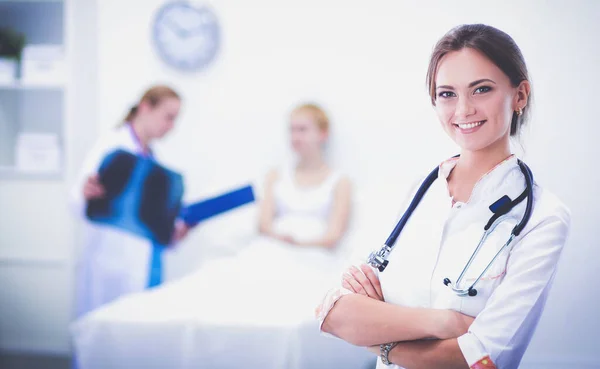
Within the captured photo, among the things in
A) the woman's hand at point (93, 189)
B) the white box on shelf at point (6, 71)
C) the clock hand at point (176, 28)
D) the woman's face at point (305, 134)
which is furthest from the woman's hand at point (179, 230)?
the white box on shelf at point (6, 71)

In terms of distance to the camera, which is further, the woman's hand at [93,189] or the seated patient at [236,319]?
the woman's hand at [93,189]

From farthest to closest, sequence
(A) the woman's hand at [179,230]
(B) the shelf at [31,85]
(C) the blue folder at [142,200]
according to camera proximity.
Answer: (B) the shelf at [31,85] < (A) the woman's hand at [179,230] < (C) the blue folder at [142,200]

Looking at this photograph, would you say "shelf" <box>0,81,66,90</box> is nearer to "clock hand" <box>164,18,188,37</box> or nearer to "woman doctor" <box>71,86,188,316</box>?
"woman doctor" <box>71,86,188,316</box>

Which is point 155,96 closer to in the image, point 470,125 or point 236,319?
point 236,319

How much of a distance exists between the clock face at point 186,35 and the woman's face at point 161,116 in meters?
→ 0.18

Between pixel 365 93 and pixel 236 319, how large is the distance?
0.99m

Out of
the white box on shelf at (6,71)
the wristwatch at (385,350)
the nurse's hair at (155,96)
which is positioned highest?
the white box on shelf at (6,71)

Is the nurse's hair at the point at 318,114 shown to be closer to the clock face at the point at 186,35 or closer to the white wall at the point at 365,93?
the white wall at the point at 365,93

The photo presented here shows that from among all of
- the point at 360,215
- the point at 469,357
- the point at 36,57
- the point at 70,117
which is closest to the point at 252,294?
the point at 360,215

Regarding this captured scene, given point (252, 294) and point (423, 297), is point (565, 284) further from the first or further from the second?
point (252, 294)

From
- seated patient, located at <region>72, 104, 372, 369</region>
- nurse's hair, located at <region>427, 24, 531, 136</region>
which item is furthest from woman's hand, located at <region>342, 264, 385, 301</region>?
seated patient, located at <region>72, 104, 372, 369</region>

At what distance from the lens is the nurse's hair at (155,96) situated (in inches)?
92.1

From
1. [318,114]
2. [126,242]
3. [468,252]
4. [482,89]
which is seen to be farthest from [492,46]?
[126,242]

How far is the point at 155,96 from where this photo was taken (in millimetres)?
2346
